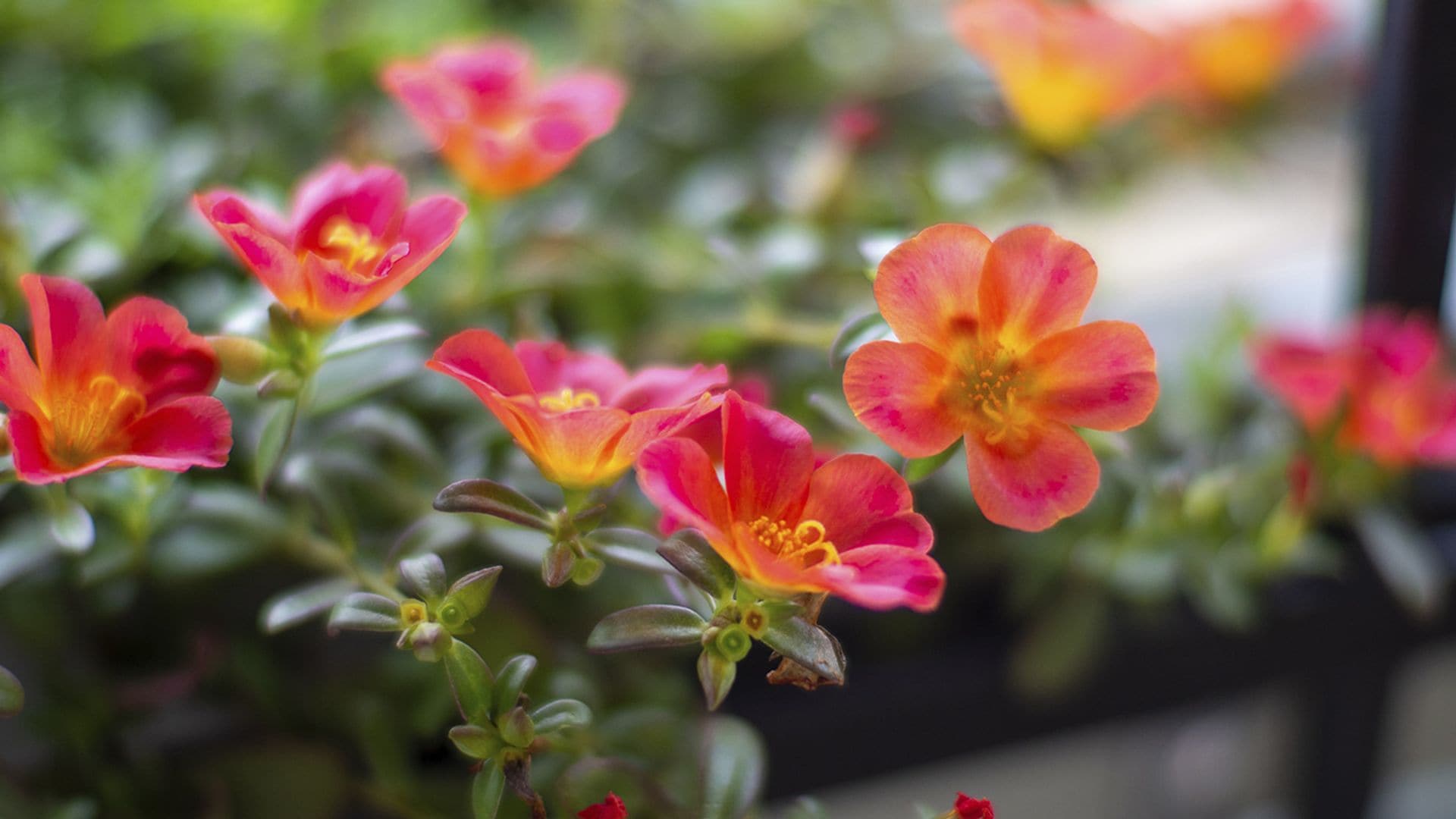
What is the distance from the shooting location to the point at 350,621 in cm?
40

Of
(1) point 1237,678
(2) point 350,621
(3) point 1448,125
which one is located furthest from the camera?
(1) point 1237,678

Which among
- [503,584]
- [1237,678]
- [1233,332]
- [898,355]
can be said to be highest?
[898,355]

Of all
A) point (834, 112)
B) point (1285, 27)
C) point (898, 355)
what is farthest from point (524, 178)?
point (1285, 27)

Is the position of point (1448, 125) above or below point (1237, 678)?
above

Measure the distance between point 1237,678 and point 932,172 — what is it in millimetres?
446

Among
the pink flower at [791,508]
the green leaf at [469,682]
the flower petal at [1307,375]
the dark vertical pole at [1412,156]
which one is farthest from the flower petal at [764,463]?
the dark vertical pole at [1412,156]

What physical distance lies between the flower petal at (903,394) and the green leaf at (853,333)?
78 mm

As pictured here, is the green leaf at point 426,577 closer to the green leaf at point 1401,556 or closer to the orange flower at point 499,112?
the orange flower at point 499,112

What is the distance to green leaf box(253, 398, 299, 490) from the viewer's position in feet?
1.53

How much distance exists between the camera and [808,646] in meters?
0.40

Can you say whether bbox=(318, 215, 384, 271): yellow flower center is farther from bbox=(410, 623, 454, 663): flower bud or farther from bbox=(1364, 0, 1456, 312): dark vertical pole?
bbox=(1364, 0, 1456, 312): dark vertical pole

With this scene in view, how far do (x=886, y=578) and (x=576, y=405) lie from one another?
161mm

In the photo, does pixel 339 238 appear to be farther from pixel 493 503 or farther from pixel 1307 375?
pixel 1307 375

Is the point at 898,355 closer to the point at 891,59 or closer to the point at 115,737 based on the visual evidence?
the point at 115,737
